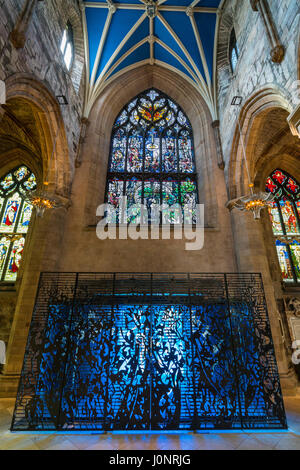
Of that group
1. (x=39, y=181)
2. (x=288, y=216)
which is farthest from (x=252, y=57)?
(x=39, y=181)

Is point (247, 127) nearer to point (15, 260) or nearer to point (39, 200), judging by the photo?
point (39, 200)

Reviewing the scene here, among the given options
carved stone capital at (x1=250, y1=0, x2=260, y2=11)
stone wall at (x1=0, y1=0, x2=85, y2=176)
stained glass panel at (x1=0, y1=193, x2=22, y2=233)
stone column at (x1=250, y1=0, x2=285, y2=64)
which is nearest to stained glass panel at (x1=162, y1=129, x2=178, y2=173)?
stone wall at (x1=0, y1=0, x2=85, y2=176)

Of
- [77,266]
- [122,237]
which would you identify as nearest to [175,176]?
[122,237]

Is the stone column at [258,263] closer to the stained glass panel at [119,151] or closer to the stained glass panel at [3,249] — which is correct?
the stained glass panel at [119,151]

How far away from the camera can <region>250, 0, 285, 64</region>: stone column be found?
598 centimetres

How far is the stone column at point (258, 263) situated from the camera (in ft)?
23.8

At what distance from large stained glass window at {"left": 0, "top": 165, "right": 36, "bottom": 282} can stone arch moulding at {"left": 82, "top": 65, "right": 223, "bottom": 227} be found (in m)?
3.16

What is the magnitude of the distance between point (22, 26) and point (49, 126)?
2.99m

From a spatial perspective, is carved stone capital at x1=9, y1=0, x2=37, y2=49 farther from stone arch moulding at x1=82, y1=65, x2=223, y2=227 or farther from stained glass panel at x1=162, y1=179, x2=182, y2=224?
stained glass panel at x1=162, y1=179, x2=182, y2=224

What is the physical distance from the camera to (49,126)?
852 centimetres

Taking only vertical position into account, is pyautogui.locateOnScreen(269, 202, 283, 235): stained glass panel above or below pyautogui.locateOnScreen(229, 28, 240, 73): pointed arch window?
below

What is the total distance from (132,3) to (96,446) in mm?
16273

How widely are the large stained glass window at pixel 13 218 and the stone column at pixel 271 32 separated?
370 inches
